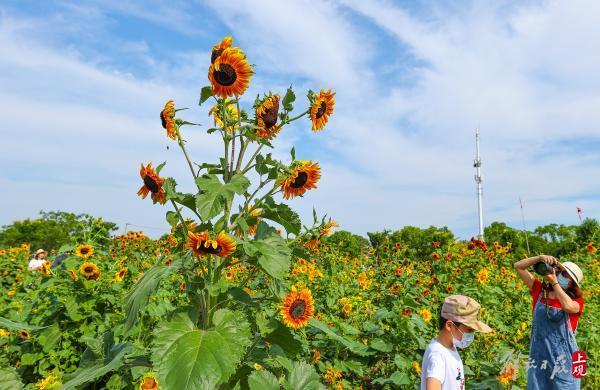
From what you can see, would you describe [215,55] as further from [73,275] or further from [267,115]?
[73,275]

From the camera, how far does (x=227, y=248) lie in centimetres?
186

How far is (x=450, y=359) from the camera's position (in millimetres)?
2660

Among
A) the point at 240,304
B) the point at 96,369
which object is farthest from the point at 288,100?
the point at 96,369

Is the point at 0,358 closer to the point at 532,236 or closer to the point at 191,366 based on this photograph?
the point at 191,366

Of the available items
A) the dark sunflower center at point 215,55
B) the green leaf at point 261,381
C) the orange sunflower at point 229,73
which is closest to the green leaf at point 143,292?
the green leaf at point 261,381

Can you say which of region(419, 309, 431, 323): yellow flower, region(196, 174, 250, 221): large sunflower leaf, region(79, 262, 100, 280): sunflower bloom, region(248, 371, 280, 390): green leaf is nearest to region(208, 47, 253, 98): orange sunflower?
region(196, 174, 250, 221): large sunflower leaf

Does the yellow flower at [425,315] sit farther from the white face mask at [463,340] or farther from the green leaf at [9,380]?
the green leaf at [9,380]

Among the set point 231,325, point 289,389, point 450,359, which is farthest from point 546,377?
point 231,325

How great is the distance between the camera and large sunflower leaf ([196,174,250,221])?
5.84ft

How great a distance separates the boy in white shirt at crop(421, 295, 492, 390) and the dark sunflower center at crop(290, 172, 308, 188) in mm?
1226

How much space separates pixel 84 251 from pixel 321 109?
110 inches

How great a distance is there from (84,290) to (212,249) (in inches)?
103

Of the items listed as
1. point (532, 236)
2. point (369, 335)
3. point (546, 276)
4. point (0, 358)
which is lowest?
point (0, 358)

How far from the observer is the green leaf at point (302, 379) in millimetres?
2289
